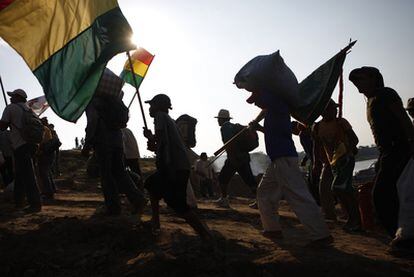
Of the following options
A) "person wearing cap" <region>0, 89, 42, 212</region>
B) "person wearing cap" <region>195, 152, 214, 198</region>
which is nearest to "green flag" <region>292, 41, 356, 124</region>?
"person wearing cap" <region>0, 89, 42, 212</region>

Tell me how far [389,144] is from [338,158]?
1738 millimetres

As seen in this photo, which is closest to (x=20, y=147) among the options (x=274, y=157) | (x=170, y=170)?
(x=170, y=170)

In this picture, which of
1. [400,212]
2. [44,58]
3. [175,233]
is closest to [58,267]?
[175,233]

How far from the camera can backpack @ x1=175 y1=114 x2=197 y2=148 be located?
7027mm

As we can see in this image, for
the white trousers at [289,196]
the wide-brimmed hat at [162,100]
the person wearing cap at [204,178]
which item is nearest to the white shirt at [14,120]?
the wide-brimmed hat at [162,100]

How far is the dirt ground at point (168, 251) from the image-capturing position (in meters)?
3.74

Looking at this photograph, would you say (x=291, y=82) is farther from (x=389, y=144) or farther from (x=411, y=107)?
(x=411, y=107)

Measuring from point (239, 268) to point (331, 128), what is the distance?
331 cm

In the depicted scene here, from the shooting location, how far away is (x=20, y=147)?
22.8ft

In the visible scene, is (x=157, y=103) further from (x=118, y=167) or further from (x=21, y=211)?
(x=21, y=211)

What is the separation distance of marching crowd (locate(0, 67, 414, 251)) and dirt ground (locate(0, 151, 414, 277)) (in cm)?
27

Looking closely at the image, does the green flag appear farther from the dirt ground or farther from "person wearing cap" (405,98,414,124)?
Result: the dirt ground

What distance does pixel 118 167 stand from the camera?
654 cm

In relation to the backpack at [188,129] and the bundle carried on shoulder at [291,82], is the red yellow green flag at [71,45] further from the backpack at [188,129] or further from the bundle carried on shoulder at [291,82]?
the backpack at [188,129]
